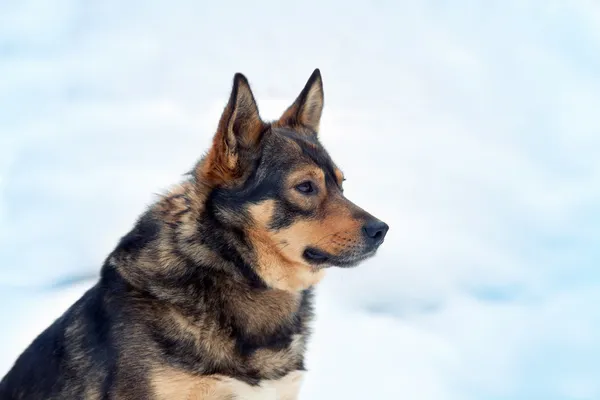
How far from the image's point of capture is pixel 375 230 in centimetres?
465

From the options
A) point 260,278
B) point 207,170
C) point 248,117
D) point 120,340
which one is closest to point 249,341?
point 260,278

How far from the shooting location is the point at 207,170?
4766 millimetres

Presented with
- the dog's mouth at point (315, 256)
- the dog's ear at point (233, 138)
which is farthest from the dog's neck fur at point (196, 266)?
the dog's mouth at point (315, 256)

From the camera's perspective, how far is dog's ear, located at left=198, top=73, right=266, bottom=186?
4.66 meters

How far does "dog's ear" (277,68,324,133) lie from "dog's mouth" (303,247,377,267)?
1.20m

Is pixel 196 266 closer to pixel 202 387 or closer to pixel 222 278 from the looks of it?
pixel 222 278

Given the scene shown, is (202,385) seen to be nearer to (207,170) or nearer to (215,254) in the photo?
(215,254)

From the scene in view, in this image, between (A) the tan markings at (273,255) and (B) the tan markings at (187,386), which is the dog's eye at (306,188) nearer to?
(A) the tan markings at (273,255)

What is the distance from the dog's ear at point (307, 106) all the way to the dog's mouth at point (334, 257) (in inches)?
47.1

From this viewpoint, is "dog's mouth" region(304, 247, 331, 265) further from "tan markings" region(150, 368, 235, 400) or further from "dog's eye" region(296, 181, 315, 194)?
"tan markings" region(150, 368, 235, 400)

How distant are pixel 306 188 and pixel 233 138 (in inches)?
22.6

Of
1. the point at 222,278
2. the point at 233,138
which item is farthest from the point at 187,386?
the point at 233,138

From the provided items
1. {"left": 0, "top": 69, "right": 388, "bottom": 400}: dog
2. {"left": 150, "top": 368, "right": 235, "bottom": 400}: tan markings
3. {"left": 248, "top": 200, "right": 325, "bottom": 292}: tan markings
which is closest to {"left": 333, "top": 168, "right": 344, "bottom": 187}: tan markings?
{"left": 0, "top": 69, "right": 388, "bottom": 400}: dog

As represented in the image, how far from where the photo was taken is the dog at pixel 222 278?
4.40 meters
